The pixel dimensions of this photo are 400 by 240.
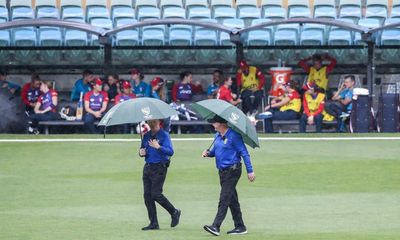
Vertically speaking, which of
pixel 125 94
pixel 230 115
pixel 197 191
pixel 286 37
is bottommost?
pixel 197 191

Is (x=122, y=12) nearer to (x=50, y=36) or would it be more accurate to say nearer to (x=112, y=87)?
(x=50, y=36)

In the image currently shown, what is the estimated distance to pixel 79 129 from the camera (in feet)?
99.1

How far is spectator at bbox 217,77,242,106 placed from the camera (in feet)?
96.6

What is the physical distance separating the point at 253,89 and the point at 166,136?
51.2ft

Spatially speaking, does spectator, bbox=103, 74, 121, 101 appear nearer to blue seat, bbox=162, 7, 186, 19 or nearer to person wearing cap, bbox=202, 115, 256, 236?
blue seat, bbox=162, 7, 186, 19

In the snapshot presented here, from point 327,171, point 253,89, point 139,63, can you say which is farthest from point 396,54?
point 327,171

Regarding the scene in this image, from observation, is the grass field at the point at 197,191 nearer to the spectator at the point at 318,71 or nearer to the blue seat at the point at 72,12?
the spectator at the point at 318,71

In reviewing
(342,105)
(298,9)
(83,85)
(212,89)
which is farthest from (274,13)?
(83,85)

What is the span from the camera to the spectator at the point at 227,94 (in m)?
29.4

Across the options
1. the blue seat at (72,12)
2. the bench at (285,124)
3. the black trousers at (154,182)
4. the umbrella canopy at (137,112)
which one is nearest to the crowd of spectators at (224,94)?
the bench at (285,124)

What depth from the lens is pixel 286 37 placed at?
30984 millimetres

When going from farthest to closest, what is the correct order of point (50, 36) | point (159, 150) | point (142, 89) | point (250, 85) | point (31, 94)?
point (50, 36) → point (250, 85) → point (142, 89) → point (31, 94) → point (159, 150)

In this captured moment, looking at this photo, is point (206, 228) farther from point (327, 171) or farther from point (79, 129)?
point (79, 129)

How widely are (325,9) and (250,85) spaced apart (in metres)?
3.07
